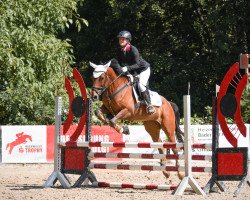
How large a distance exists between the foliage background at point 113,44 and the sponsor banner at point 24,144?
2597 mm

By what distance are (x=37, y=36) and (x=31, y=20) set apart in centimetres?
52

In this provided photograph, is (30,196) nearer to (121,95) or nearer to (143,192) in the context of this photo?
(143,192)

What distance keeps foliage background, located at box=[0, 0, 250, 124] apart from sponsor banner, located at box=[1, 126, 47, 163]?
2597 mm

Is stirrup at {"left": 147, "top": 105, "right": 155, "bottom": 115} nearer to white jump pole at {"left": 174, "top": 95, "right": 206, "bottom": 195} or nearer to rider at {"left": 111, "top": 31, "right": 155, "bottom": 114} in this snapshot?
rider at {"left": 111, "top": 31, "right": 155, "bottom": 114}

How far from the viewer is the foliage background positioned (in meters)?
22.3

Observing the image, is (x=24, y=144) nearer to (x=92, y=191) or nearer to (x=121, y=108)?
(x=121, y=108)

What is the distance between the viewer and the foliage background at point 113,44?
73.1 feet

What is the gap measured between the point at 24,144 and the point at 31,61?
375cm

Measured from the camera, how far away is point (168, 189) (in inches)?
448

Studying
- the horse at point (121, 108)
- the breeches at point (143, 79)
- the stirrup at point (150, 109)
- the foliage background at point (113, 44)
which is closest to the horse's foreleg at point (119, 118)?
the horse at point (121, 108)

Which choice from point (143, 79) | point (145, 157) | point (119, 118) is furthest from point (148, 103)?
point (145, 157)

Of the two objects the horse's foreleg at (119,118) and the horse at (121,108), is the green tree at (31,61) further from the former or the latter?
the horse's foreleg at (119,118)

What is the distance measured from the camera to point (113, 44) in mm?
33406

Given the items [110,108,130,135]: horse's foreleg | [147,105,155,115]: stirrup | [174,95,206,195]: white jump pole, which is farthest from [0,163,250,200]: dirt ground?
[147,105,155,115]: stirrup
